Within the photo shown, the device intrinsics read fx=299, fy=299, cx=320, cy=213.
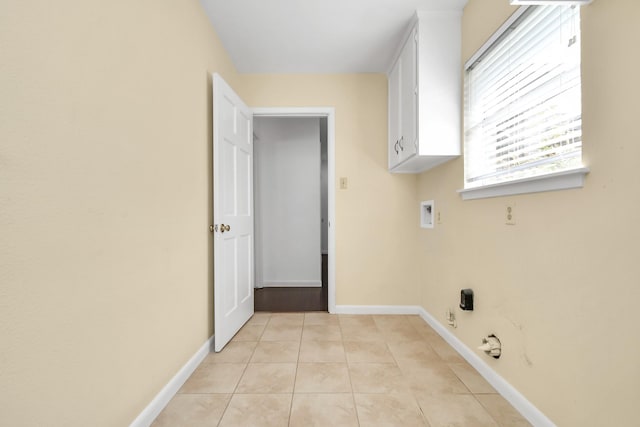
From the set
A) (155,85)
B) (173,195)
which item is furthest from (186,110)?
(173,195)

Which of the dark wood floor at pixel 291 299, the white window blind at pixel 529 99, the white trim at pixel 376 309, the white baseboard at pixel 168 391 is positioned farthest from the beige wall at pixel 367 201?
the white baseboard at pixel 168 391

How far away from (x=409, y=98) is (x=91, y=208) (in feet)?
7.12

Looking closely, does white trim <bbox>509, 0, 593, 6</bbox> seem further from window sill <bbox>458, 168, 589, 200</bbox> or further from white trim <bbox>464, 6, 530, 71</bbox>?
window sill <bbox>458, 168, 589, 200</bbox>

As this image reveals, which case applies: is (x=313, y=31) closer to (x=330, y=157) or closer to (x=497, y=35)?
(x=330, y=157)

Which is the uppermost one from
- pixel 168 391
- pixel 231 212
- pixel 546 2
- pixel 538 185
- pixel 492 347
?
pixel 546 2

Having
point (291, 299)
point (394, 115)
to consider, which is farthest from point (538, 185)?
point (291, 299)

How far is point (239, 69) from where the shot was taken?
9.48ft

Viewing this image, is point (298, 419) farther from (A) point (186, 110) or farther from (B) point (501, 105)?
(B) point (501, 105)

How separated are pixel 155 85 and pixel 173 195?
56cm

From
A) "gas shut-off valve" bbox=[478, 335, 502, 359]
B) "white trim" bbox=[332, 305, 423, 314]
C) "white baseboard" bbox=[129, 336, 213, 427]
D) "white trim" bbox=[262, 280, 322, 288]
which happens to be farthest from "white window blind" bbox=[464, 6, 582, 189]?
"white trim" bbox=[262, 280, 322, 288]

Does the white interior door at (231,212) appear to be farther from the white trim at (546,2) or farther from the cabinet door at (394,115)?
the white trim at (546,2)

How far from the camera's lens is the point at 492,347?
5.50 feet

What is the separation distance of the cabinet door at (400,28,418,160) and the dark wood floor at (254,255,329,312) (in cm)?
184

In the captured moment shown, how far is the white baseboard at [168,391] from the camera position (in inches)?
53.5
